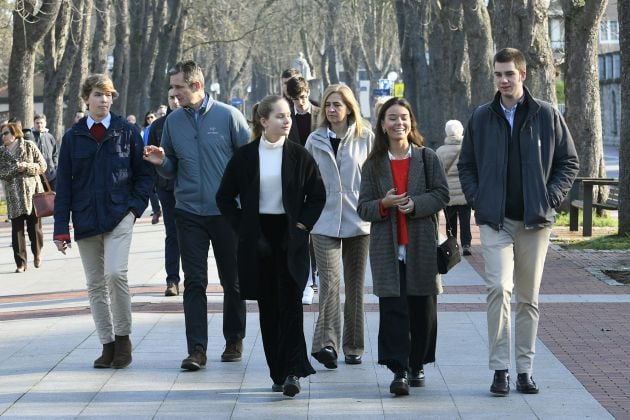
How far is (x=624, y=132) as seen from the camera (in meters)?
16.8

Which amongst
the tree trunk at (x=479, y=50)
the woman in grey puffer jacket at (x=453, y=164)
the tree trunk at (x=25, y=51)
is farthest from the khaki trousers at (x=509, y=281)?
the tree trunk at (x=479, y=50)

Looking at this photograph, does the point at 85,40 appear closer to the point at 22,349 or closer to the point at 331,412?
the point at 22,349

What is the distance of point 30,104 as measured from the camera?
27344 millimetres

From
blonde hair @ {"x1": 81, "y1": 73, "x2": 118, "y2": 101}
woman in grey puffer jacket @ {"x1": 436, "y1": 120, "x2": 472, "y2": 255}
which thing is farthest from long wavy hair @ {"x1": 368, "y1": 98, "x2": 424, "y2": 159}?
woman in grey puffer jacket @ {"x1": 436, "y1": 120, "x2": 472, "y2": 255}

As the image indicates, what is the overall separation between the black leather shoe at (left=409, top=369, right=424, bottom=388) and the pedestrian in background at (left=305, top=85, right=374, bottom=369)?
2.57 feet

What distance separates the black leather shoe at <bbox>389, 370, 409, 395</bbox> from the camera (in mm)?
7805

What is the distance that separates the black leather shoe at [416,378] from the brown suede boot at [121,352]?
1.93 m

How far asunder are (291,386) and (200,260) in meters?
1.41

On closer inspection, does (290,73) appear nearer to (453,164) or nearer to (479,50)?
(453,164)

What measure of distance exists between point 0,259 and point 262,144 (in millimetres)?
9811

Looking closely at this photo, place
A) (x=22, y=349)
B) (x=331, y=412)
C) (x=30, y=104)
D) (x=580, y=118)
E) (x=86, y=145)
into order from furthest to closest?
(x=30, y=104), (x=580, y=118), (x=22, y=349), (x=86, y=145), (x=331, y=412)

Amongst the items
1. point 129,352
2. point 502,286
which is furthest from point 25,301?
point 502,286

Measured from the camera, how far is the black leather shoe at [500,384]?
7.80 m

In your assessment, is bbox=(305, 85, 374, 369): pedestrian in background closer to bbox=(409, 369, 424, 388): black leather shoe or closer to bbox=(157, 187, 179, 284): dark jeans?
bbox=(409, 369, 424, 388): black leather shoe
